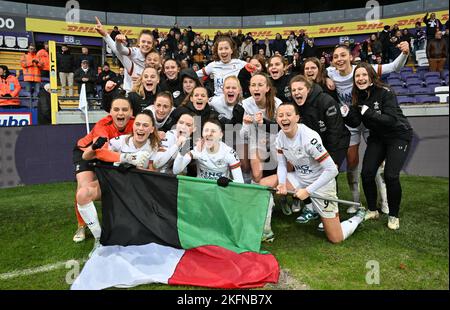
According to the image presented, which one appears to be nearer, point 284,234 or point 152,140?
point 152,140

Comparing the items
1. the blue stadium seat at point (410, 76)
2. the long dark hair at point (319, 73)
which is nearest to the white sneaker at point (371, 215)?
the long dark hair at point (319, 73)

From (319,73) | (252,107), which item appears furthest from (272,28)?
(252,107)

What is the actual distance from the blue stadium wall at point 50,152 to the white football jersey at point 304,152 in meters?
4.52

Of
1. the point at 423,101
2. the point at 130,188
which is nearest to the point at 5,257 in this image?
the point at 130,188

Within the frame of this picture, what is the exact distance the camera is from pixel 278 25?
2003 cm

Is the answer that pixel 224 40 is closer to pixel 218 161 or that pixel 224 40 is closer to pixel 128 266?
pixel 218 161

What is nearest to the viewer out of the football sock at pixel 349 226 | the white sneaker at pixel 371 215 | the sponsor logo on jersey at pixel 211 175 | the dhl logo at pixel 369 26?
the football sock at pixel 349 226

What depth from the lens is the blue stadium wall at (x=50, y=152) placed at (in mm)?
7910

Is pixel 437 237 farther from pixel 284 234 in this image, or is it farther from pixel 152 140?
pixel 152 140

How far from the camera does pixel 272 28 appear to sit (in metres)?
19.9

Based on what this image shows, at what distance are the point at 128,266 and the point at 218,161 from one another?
150cm

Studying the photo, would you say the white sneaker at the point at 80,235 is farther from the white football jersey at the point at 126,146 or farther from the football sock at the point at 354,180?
the football sock at the point at 354,180
